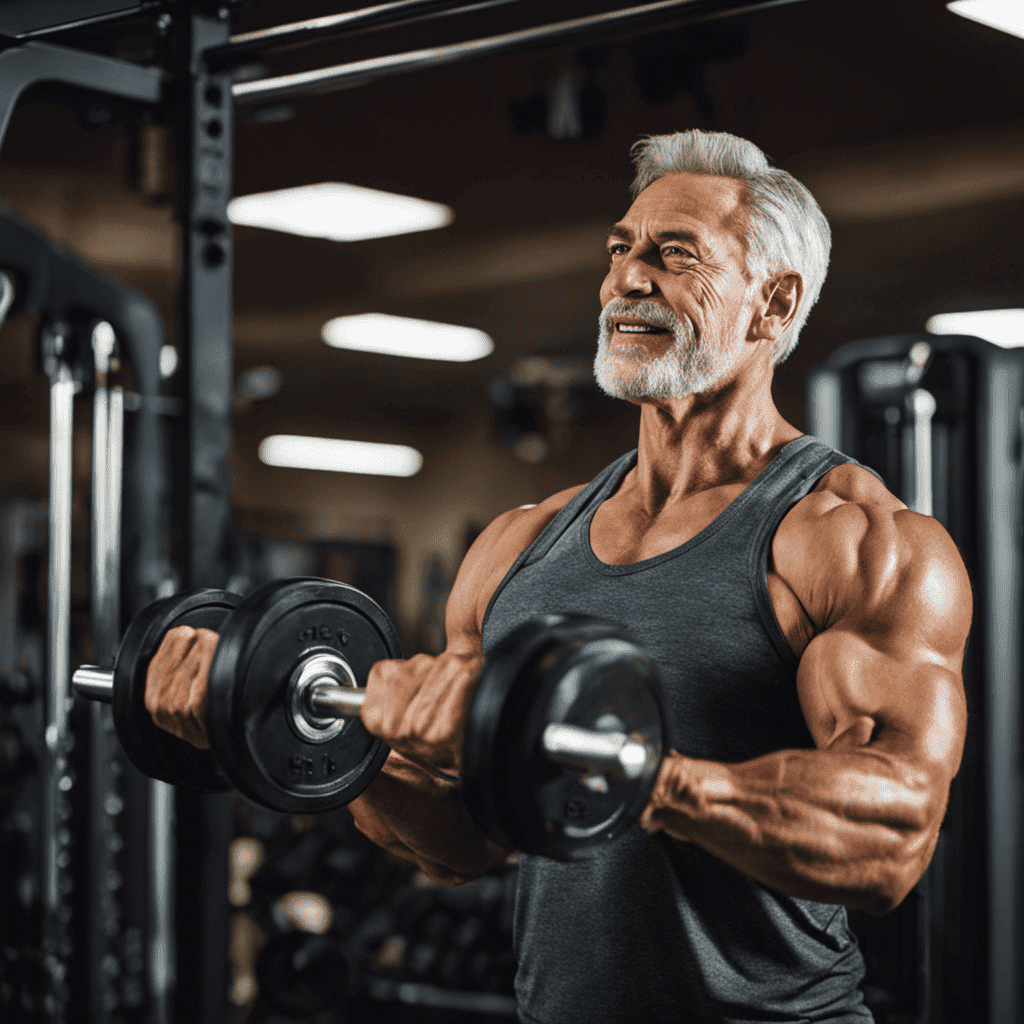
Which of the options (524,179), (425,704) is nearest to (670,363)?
(425,704)

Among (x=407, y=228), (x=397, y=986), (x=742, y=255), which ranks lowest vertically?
(x=397, y=986)

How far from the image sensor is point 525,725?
887 mm

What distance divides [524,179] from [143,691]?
3.45 meters

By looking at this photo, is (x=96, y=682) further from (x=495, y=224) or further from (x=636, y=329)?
(x=495, y=224)

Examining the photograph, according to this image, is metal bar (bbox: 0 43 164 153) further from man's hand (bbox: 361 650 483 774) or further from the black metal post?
man's hand (bbox: 361 650 483 774)

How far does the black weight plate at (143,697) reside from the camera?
1.28m

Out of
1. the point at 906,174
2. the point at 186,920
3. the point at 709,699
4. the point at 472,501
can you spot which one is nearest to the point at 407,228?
the point at 472,501

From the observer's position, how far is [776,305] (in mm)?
1387

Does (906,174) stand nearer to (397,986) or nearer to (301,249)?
(301,249)

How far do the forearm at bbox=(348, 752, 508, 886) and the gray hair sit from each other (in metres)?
0.69

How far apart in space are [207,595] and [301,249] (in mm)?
3703

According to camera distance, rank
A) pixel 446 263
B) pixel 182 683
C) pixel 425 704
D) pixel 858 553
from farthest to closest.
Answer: pixel 446 263, pixel 182 683, pixel 858 553, pixel 425 704

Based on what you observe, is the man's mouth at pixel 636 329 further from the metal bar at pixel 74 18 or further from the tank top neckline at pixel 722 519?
the metal bar at pixel 74 18

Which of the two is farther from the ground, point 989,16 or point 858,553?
point 989,16
